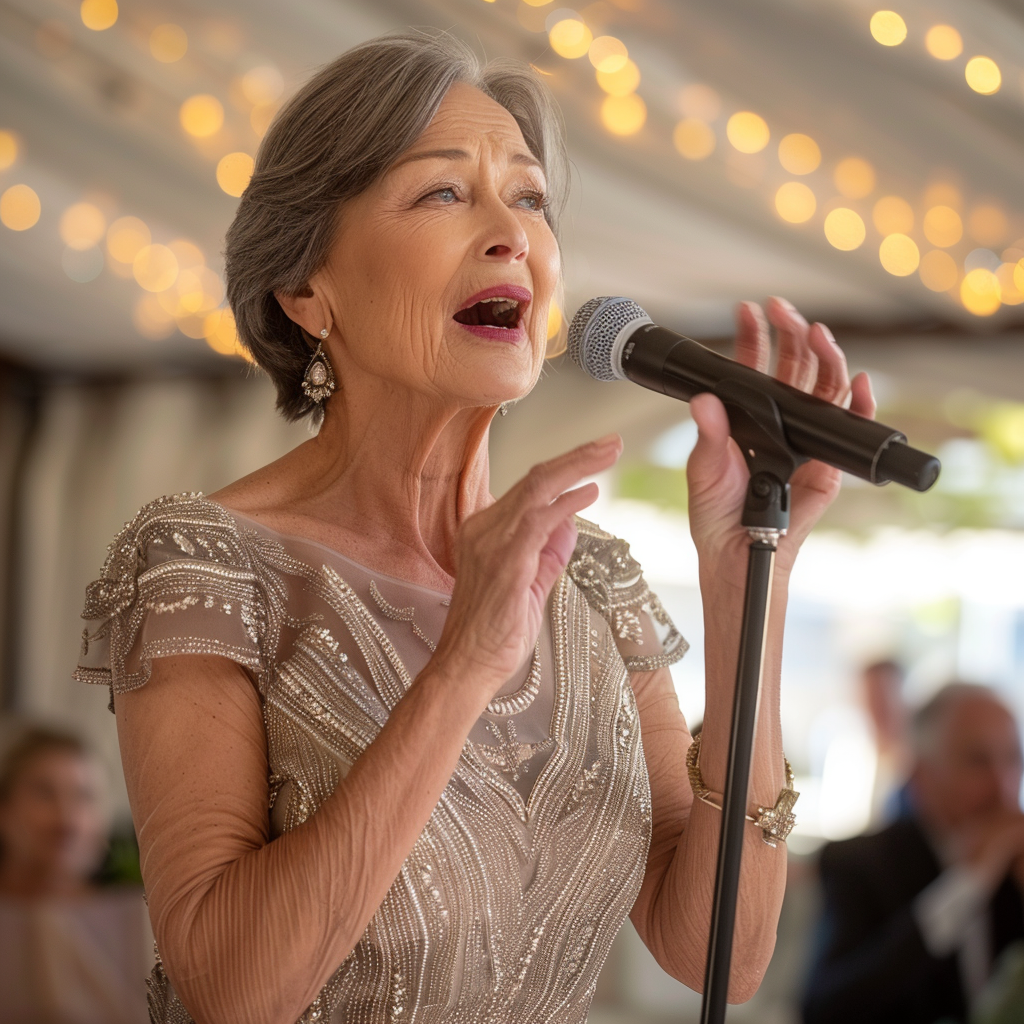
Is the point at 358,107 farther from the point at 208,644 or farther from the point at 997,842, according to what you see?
the point at 997,842

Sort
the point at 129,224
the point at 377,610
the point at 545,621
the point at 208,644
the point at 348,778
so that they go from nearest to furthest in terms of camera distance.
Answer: the point at 348,778, the point at 208,644, the point at 377,610, the point at 545,621, the point at 129,224

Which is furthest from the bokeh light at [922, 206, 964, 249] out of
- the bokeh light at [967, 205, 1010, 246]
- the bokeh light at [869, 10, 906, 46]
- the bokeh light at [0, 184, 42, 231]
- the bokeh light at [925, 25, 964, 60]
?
the bokeh light at [0, 184, 42, 231]

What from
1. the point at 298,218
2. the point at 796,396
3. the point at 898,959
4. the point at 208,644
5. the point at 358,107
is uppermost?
the point at 358,107

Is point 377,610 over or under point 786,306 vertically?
under

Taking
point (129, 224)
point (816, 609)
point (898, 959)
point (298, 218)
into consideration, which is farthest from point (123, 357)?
point (298, 218)

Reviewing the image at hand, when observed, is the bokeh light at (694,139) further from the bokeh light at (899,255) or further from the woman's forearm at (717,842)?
the woman's forearm at (717,842)

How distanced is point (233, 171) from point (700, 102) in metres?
1.64

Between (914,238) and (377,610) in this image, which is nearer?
(377,610)

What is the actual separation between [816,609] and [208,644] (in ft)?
18.2

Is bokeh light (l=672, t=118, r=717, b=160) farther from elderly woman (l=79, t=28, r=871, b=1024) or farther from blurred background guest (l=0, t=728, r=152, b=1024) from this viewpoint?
blurred background guest (l=0, t=728, r=152, b=1024)

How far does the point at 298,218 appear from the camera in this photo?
4.83ft

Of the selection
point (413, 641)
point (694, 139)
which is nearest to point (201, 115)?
point (694, 139)

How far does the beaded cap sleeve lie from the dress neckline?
0.25 m

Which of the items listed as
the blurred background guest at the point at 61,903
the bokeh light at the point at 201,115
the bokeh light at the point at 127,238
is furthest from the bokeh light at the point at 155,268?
the blurred background guest at the point at 61,903
